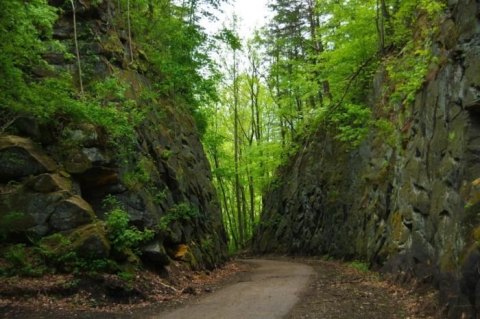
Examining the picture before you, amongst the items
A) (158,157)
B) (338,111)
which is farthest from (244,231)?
(158,157)

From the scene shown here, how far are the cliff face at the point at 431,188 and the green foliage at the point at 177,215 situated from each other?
6742mm

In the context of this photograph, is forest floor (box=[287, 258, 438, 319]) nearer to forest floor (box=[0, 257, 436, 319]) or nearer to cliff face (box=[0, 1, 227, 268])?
forest floor (box=[0, 257, 436, 319])

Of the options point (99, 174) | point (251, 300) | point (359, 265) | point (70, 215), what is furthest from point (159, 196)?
point (359, 265)

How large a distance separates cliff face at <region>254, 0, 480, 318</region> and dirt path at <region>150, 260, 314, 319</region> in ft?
10.0

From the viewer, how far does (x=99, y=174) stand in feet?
39.2

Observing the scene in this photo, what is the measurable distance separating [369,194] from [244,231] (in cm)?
2095

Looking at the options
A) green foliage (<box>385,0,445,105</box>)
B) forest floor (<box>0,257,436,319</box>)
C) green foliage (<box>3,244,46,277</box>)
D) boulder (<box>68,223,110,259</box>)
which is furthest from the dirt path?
green foliage (<box>385,0,445,105</box>)

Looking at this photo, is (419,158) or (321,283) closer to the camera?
(419,158)

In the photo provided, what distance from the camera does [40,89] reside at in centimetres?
979

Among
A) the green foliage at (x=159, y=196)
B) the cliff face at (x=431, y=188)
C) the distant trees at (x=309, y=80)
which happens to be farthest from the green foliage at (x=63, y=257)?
the distant trees at (x=309, y=80)

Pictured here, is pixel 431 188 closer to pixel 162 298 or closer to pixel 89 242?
pixel 162 298

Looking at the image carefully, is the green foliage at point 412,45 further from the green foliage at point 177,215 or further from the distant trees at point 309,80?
the green foliage at point 177,215

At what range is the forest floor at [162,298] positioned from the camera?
28.0ft

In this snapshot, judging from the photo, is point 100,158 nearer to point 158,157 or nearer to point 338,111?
point 158,157
